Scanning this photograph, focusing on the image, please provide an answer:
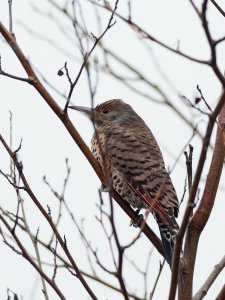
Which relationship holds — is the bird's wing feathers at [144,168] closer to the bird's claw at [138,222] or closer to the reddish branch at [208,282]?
the bird's claw at [138,222]

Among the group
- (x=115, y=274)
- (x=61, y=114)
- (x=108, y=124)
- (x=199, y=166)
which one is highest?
(x=108, y=124)

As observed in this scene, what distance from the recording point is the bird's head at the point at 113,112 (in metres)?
7.73

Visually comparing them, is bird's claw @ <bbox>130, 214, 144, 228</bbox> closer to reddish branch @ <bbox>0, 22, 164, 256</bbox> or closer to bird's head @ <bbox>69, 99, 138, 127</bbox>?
reddish branch @ <bbox>0, 22, 164, 256</bbox>

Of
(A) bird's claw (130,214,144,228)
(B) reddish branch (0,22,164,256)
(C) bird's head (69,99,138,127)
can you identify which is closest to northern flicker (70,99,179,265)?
(C) bird's head (69,99,138,127)

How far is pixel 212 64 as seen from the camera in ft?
9.71

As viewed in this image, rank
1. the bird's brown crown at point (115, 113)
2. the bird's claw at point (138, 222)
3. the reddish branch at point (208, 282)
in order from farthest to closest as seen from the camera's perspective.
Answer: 1. the bird's brown crown at point (115, 113)
2. the bird's claw at point (138, 222)
3. the reddish branch at point (208, 282)

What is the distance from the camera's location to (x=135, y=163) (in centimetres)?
652

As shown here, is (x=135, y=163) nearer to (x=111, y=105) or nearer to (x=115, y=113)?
(x=115, y=113)

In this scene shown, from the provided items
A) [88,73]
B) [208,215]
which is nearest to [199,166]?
[88,73]

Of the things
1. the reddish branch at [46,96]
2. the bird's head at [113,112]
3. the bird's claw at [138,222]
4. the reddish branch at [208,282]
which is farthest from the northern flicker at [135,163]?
the reddish branch at [46,96]

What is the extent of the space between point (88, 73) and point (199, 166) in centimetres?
70

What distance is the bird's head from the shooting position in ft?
25.3

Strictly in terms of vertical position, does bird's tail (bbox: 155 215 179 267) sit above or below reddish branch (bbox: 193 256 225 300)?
above

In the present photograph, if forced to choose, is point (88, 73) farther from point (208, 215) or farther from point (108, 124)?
point (108, 124)
